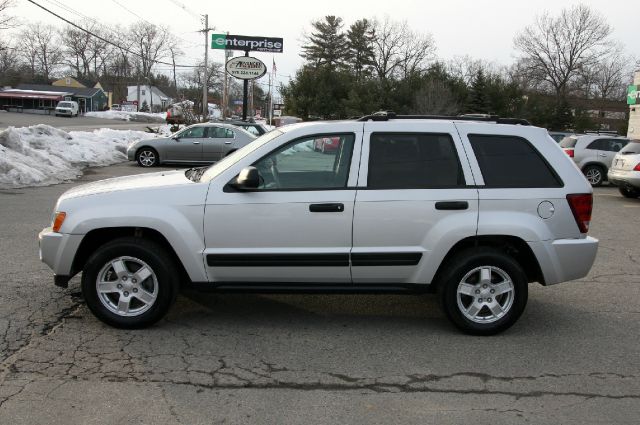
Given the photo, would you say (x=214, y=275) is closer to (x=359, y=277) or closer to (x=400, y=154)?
(x=359, y=277)

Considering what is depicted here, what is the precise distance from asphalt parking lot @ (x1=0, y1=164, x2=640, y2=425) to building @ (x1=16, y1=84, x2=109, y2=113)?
3547 inches

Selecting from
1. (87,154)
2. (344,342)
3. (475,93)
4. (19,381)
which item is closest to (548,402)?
(344,342)

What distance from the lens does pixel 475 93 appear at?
46219 mm

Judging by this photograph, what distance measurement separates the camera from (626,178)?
47.0 feet


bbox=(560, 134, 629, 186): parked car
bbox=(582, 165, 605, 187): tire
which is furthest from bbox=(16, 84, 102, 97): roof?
bbox=(582, 165, 605, 187): tire

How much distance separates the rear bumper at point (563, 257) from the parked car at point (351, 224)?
11 mm

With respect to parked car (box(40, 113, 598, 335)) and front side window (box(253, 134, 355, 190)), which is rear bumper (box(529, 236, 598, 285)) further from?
front side window (box(253, 134, 355, 190))

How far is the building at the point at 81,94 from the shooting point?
90000 mm

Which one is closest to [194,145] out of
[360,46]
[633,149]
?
[633,149]

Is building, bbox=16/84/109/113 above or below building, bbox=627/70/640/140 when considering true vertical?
above

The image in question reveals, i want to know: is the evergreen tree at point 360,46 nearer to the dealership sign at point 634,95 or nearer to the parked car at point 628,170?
the dealership sign at point 634,95

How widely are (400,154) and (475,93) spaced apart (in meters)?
43.8

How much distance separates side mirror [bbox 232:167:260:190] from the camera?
452 cm

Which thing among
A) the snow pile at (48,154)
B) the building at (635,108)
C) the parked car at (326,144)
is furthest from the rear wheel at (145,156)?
the building at (635,108)
